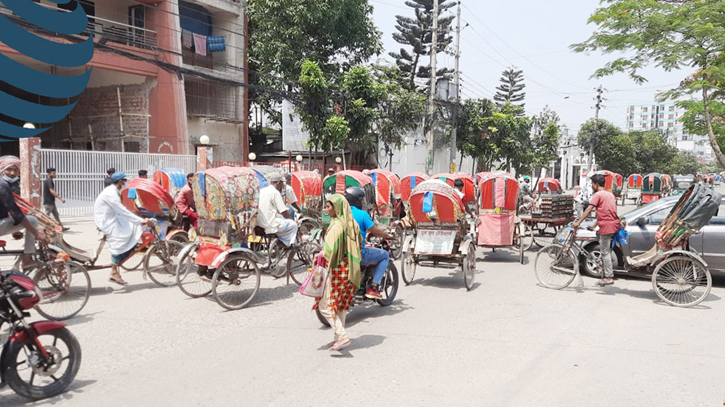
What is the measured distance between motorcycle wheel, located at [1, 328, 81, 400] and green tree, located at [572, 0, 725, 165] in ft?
53.7

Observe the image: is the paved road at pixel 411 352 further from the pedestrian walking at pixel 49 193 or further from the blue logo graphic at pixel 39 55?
the blue logo graphic at pixel 39 55

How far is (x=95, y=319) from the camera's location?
648 cm

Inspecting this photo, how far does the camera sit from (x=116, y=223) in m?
7.78

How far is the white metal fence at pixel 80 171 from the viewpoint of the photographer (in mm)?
15641

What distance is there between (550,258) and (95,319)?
6630mm

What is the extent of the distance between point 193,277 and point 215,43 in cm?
2065

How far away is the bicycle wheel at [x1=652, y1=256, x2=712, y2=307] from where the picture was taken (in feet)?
23.7

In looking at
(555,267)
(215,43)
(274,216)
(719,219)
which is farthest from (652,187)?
(274,216)

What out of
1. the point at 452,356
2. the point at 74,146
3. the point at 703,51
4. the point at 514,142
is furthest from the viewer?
the point at 514,142

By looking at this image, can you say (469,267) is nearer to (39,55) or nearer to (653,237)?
(653,237)

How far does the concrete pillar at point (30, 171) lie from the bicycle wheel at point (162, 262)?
725cm

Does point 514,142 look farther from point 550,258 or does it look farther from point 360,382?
point 360,382

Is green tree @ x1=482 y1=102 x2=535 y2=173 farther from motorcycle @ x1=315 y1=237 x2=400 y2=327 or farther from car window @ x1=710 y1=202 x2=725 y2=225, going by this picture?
motorcycle @ x1=315 y1=237 x2=400 y2=327

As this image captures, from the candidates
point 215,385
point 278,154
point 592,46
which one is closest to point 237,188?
point 215,385
